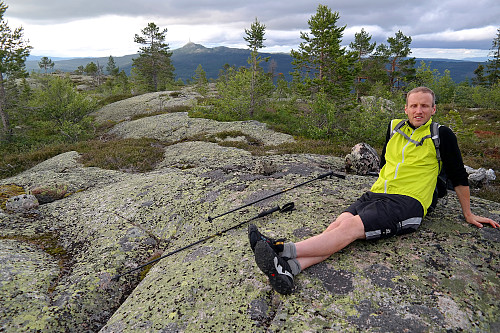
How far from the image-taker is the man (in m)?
4.25

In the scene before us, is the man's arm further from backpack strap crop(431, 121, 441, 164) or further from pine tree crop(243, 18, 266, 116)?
pine tree crop(243, 18, 266, 116)

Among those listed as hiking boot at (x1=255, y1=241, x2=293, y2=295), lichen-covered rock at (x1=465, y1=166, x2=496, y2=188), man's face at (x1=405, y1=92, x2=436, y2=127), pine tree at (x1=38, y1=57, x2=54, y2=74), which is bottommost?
lichen-covered rock at (x1=465, y1=166, x2=496, y2=188)

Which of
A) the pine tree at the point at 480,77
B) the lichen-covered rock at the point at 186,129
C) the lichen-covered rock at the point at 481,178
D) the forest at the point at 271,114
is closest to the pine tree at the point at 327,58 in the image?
the forest at the point at 271,114

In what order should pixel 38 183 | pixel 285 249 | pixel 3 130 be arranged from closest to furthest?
pixel 285 249
pixel 38 183
pixel 3 130

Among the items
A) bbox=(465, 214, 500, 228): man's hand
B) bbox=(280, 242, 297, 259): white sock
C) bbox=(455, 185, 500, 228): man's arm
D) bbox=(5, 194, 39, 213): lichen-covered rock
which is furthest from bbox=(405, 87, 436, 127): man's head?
bbox=(5, 194, 39, 213): lichen-covered rock

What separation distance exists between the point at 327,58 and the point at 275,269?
36.0 m

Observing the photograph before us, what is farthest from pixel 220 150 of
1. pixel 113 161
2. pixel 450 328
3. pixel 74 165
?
pixel 450 328

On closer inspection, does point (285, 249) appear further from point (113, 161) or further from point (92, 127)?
point (92, 127)

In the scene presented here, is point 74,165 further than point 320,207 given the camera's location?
Yes

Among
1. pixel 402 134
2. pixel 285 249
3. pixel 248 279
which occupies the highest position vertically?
pixel 402 134

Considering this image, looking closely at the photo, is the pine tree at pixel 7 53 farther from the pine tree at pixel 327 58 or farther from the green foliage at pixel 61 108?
the pine tree at pixel 327 58

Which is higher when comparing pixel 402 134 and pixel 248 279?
pixel 402 134

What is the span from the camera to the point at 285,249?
414 centimetres

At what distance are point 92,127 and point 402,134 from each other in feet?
114
